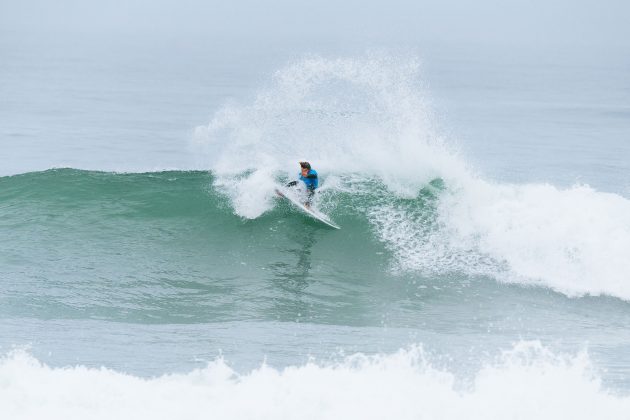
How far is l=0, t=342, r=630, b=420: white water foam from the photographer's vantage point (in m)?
8.16

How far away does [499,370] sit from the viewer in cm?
928

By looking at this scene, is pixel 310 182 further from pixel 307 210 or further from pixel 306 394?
pixel 306 394

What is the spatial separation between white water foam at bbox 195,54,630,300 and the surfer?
95cm

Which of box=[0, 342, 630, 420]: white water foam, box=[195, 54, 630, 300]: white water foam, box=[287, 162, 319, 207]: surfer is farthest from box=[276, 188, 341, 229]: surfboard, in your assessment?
box=[0, 342, 630, 420]: white water foam

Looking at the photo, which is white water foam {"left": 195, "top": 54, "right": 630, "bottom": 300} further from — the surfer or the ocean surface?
the surfer

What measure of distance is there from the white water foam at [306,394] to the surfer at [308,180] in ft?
21.6

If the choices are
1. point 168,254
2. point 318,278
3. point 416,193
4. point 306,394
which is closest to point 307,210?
point 318,278

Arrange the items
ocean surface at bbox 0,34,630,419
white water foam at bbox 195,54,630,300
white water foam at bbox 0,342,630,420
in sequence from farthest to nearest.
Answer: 1. white water foam at bbox 195,54,630,300
2. ocean surface at bbox 0,34,630,419
3. white water foam at bbox 0,342,630,420

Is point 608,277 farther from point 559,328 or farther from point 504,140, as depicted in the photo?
point 504,140

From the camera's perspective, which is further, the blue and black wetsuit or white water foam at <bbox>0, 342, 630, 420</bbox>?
the blue and black wetsuit

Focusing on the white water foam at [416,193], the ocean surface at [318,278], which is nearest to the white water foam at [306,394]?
the ocean surface at [318,278]

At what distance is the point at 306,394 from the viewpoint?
27.9ft

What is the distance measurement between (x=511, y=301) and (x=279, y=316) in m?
3.99

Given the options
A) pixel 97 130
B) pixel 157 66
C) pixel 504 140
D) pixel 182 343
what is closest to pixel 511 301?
pixel 182 343
